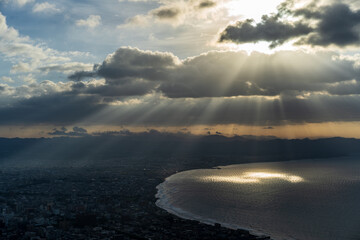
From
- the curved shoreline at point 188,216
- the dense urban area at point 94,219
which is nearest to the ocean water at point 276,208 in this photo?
the curved shoreline at point 188,216

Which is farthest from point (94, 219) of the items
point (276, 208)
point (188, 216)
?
point (276, 208)

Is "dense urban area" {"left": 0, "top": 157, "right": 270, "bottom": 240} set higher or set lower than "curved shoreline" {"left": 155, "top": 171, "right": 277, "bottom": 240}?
higher

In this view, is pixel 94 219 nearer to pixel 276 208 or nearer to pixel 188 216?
pixel 188 216

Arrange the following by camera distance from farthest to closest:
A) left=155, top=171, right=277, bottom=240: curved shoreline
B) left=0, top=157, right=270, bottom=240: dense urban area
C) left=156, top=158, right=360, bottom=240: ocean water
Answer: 1. left=156, top=158, right=360, bottom=240: ocean water
2. left=155, top=171, right=277, bottom=240: curved shoreline
3. left=0, top=157, right=270, bottom=240: dense urban area

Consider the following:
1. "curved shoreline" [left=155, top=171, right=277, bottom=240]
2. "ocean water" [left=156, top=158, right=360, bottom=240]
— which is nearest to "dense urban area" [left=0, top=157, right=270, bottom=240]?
"curved shoreline" [left=155, top=171, right=277, bottom=240]

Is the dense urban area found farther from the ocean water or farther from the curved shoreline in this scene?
the ocean water

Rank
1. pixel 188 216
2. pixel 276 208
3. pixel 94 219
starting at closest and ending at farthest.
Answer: pixel 94 219
pixel 188 216
pixel 276 208

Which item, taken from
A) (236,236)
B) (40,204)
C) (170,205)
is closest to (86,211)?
(40,204)

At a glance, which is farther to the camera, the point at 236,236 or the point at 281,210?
the point at 281,210

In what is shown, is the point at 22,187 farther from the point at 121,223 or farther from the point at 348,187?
the point at 348,187

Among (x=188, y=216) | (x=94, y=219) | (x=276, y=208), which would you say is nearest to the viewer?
(x=94, y=219)

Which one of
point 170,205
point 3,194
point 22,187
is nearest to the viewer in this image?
point 170,205
